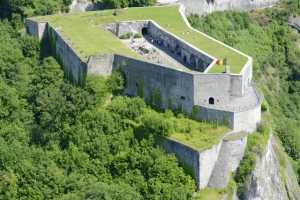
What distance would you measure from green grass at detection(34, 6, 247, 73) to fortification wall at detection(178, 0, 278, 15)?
6.93 m

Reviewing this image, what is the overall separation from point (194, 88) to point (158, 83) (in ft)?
12.4

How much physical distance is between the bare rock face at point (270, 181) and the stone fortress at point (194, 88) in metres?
1.63

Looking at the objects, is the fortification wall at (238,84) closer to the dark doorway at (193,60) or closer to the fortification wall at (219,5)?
the dark doorway at (193,60)

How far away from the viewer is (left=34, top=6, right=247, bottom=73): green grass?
64250 mm

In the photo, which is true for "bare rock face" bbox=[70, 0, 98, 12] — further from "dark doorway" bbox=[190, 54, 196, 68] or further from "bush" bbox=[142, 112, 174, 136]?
"bush" bbox=[142, 112, 174, 136]

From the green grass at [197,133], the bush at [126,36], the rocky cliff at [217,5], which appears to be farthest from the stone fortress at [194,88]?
the rocky cliff at [217,5]

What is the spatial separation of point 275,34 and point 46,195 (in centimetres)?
3951

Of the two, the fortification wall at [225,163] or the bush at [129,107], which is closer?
the fortification wall at [225,163]

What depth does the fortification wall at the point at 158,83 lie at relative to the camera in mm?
58094

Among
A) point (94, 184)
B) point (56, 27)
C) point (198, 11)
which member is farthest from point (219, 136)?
point (198, 11)

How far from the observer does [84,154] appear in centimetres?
5944

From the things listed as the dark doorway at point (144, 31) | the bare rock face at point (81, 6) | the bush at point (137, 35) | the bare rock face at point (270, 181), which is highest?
the bare rock face at point (81, 6)

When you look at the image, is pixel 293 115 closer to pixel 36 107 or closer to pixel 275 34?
pixel 275 34

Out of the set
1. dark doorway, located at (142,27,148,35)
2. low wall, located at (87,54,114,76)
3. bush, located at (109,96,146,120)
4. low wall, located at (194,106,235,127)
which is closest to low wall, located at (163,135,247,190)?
low wall, located at (194,106,235,127)
